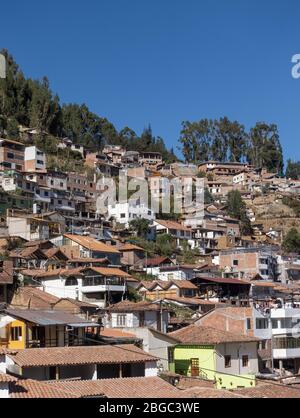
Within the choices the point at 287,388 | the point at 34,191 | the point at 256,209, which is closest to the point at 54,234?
the point at 34,191

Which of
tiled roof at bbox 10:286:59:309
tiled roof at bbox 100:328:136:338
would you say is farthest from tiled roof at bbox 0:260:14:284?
tiled roof at bbox 100:328:136:338

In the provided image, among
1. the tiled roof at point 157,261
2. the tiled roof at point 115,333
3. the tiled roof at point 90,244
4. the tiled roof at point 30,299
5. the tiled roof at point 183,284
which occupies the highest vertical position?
the tiled roof at point 90,244

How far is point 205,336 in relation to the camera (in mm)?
23609

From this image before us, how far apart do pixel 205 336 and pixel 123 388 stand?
7.20 meters

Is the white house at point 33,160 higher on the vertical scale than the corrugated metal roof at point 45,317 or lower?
higher

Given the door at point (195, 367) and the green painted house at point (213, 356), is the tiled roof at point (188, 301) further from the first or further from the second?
the door at point (195, 367)

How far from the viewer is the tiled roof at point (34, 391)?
44.8ft

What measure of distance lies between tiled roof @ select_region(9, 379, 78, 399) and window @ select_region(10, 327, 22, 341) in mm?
5369

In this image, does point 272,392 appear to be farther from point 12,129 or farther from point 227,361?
point 12,129

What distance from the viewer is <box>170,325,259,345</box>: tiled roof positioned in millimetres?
23219

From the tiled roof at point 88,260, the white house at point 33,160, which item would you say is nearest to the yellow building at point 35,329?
the tiled roof at point 88,260

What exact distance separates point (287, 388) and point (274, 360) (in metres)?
8.50

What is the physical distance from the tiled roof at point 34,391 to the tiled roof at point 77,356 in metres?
2.19

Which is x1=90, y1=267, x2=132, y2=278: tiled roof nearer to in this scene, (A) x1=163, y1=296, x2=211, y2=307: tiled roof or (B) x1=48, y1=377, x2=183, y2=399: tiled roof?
(A) x1=163, y1=296, x2=211, y2=307: tiled roof
